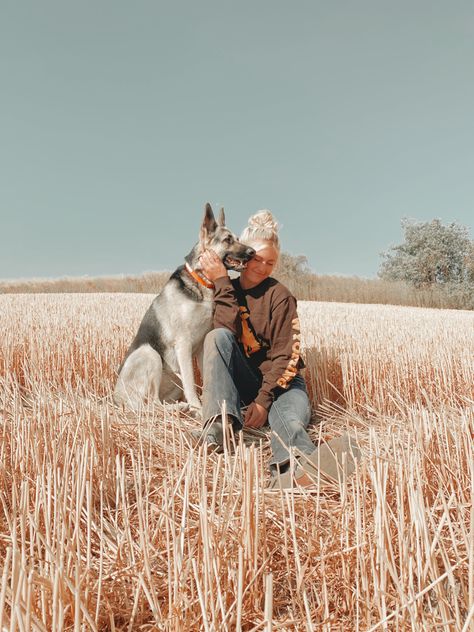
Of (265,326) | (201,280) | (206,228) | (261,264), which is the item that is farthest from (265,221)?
(265,326)

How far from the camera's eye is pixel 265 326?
145 inches

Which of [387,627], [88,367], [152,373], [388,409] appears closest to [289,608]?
[387,627]

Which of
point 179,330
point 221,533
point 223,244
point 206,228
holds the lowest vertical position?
point 221,533

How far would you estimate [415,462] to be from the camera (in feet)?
5.74

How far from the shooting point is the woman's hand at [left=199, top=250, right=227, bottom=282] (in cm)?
374

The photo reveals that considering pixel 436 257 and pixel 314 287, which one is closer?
pixel 314 287

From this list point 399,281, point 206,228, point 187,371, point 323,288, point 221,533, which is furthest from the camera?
point 399,281

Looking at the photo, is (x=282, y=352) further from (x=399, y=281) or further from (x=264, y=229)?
(x=399, y=281)

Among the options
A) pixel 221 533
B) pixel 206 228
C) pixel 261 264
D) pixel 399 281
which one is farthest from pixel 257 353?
pixel 399 281

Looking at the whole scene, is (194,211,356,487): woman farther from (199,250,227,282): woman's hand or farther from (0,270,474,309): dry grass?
(0,270,474,309): dry grass

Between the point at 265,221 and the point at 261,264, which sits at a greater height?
the point at 265,221

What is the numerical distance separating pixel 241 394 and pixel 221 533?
2095mm

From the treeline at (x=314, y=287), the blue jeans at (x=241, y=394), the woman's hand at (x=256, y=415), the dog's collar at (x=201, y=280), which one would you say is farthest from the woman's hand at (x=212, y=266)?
the treeline at (x=314, y=287)

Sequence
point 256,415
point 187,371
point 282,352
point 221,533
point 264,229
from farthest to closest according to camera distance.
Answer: point 187,371
point 264,229
point 282,352
point 256,415
point 221,533
